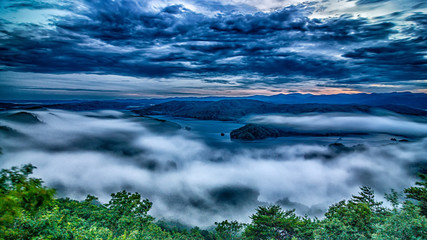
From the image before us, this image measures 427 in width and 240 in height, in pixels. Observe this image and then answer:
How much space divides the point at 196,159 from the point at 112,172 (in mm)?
68251

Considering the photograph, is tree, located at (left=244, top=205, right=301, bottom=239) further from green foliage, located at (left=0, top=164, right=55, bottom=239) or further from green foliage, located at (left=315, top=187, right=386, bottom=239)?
green foliage, located at (left=0, top=164, right=55, bottom=239)

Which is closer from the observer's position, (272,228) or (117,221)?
(117,221)

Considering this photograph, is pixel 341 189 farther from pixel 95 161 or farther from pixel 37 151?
pixel 37 151

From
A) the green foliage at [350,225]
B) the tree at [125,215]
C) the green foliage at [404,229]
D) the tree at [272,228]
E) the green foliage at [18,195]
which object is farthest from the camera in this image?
the tree at [272,228]

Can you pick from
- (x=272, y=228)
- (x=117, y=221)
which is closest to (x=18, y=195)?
(x=117, y=221)

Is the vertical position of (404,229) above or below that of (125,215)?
above

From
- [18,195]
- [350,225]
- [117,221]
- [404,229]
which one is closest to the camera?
[18,195]

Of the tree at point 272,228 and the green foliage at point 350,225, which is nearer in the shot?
the green foliage at point 350,225

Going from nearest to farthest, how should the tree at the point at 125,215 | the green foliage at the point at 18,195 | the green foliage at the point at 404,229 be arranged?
the green foliage at the point at 18,195 → the green foliage at the point at 404,229 → the tree at the point at 125,215

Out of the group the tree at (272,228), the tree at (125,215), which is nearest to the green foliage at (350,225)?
the tree at (272,228)

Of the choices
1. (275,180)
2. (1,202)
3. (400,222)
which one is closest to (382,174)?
(275,180)

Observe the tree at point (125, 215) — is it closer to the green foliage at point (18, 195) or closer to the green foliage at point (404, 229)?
the green foliage at point (18, 195)

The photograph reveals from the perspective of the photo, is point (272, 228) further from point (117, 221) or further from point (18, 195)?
point (18, 195)

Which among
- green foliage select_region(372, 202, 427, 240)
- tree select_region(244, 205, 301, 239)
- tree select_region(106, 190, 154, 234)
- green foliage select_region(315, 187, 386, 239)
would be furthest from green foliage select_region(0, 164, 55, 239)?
tree select_region(244, 205, 301, 239)
